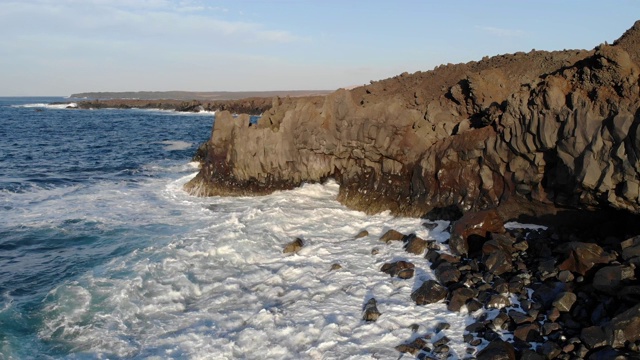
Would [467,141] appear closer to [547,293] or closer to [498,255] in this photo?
[498,255]

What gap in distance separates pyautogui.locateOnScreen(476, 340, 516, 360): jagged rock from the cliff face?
484 cm

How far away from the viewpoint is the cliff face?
36.1 ft

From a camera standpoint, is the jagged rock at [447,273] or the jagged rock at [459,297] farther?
the jagged rock at [447,273]

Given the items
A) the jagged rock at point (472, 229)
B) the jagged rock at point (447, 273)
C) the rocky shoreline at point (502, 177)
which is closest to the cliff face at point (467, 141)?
the rocky shoreline at point (502, 177)

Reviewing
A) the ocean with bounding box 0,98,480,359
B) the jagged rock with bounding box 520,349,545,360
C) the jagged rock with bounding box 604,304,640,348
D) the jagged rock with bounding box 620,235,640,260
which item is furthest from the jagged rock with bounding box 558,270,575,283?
the jagged rock with bounding box 520,349,545,360

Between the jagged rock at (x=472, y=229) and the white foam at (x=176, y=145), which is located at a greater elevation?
the white foam at (x=176, y=145)

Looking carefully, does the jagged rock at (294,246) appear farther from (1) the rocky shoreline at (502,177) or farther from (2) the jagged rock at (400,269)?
(2) the jagged rock at (400,269)

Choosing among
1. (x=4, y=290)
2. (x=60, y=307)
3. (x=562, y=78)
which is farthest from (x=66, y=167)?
(x=562, y=78)

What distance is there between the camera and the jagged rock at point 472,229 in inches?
448

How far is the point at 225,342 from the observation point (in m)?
8.73

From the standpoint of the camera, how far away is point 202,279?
1145 cm

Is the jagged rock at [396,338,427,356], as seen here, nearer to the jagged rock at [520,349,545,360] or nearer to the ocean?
the ocean

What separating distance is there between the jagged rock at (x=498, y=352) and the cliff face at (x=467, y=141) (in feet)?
15.9

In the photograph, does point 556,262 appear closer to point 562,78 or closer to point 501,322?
point 501,322
